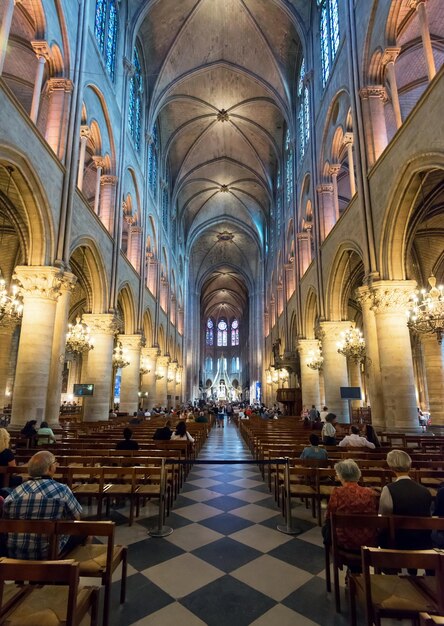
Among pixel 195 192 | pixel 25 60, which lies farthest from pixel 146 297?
pixel 195 192

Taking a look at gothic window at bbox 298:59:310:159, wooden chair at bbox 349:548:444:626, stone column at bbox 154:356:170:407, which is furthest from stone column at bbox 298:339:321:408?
wooden chair at bbox 349:548:444:626

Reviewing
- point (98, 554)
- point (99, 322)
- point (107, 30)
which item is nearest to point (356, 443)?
point (98, 554)

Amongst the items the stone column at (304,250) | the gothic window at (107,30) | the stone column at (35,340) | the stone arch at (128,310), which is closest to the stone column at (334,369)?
the stone column at (304,250)

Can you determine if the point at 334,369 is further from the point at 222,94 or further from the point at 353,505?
the point at 222,94

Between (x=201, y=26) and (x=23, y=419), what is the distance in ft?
79.9

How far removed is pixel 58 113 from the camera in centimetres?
1130

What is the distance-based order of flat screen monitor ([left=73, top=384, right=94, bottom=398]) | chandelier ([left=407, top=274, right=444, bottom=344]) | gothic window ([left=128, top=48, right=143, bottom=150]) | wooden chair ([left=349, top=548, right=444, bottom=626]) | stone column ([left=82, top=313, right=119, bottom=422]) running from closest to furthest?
wooden chair ([left=349, top=548, right=444, bottom=626]) < chandelier ([left=407, top=274, right=444, bottom=344]) < flat screen monitor ([left=73, top=384, right=94, bottom=398]) < stone column ([left=82, top=313, right=119, bottom=422]) < gothic window ([left=128, top=48, right=143, bottom=150])

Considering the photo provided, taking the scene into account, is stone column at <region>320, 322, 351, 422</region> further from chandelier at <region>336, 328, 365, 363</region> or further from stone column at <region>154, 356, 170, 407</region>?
stone column at <region>154, 356, 170, 407</region>

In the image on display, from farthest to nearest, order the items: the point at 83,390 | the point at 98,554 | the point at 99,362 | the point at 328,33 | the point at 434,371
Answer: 1. the point at 434,371
2. the point at 328,33
3. the point at 99,362
4. the point at 83,390
5. the point at 98,554

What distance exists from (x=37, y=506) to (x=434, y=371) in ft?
69.7

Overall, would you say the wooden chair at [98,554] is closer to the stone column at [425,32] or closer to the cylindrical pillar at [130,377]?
the stone column at [425,32]

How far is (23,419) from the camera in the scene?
9344mm

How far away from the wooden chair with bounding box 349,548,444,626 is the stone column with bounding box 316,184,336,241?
50.5 feet

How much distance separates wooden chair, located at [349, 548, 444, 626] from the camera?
2.12 metres
